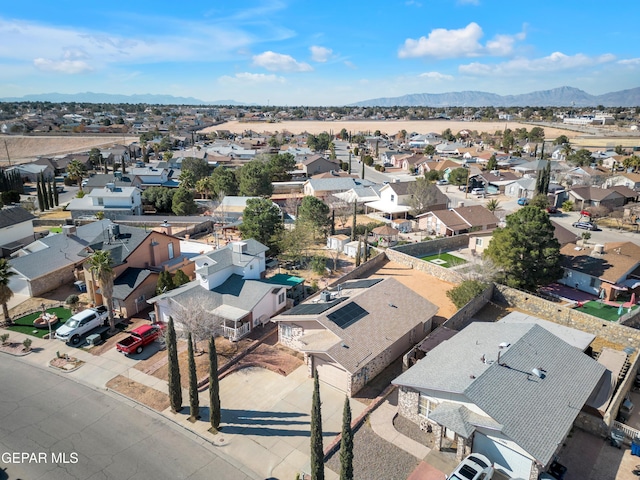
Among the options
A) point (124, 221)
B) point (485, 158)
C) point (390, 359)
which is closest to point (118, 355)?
point (390, 359)

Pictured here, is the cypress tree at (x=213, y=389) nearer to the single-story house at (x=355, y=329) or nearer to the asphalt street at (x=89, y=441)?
the asphalt street at (x=89, y=441)

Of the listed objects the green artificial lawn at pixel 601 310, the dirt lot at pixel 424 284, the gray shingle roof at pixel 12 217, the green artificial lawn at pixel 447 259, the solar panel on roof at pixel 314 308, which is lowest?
the green artificial lawn at pixel 601 310

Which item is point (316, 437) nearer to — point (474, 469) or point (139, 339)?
point (474, 469)

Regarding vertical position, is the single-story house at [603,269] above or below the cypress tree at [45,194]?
below

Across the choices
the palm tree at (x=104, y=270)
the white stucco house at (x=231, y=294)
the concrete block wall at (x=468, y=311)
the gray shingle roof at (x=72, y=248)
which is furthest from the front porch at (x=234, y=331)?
the concrete block wall at (x=468, y=311)

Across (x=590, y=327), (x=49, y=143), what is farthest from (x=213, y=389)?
(x=49, y=143)

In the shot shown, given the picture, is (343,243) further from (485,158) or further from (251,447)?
(485,158)

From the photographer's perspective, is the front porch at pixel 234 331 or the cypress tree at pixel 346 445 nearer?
the cypress tree at pixel 346 445

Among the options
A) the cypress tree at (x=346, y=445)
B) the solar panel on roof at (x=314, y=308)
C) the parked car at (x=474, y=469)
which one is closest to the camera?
the cypress tree at (x=346, y=445)
